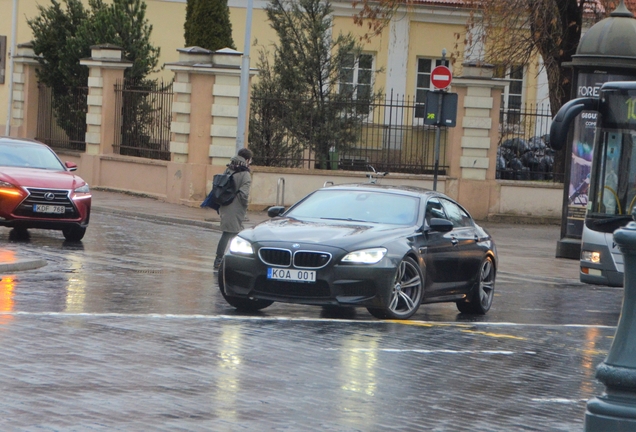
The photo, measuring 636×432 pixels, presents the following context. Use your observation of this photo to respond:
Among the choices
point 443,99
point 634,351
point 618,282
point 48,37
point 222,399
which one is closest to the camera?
point 634,351

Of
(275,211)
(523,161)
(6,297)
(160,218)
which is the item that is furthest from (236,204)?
(523,161)

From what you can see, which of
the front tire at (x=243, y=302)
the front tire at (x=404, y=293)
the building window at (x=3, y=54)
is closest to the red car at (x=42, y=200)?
the front tire at (x=243, y=302)

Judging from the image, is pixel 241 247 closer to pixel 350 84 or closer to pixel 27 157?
pixel 27 157

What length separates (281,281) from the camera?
11.5 metres

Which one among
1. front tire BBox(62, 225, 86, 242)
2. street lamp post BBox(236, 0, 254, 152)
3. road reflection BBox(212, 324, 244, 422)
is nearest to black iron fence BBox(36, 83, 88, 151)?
street lamp post BBox(236, 0, 254, 152)

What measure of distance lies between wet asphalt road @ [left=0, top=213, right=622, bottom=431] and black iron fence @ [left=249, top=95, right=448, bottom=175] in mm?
12475

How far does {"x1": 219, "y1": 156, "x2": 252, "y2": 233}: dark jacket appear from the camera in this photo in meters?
16.1

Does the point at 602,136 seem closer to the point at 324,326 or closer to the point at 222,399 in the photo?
the point at 324,326

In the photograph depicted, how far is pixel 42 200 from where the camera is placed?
1798 centimetres

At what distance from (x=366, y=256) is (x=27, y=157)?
9.50m

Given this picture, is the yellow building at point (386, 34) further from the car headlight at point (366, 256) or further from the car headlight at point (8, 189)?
the car headlight at point (366, 256)

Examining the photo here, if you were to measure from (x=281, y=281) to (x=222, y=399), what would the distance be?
3.96 meters

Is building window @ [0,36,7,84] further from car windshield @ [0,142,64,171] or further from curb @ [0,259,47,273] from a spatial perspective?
curb @ [0,259,47,273]

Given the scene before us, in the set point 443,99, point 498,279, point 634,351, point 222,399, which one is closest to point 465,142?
point 443,99
